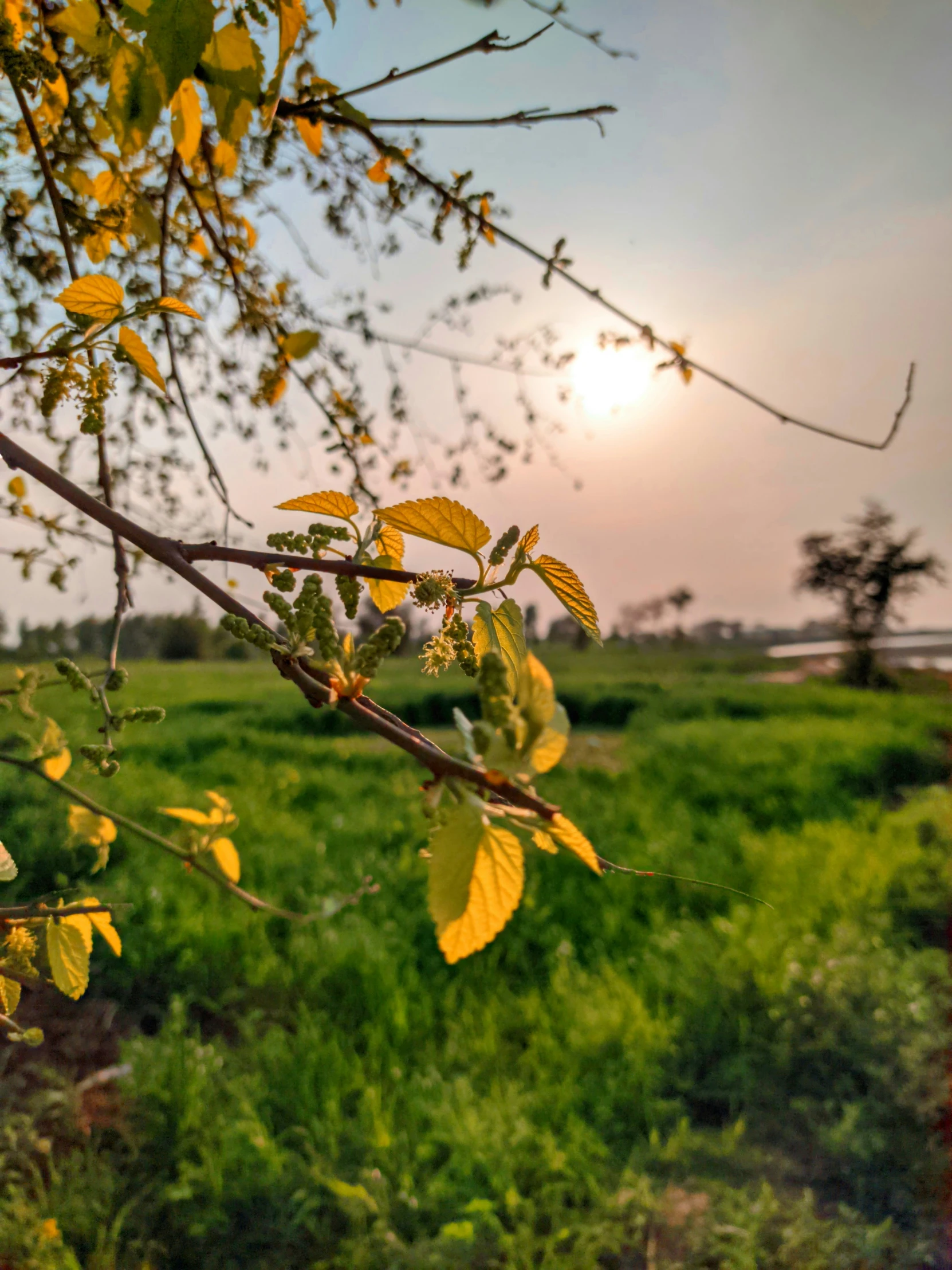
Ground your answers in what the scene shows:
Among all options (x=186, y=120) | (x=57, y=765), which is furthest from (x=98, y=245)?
(x=57, y=765)

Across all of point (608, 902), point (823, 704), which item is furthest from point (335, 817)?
point (823, 704)

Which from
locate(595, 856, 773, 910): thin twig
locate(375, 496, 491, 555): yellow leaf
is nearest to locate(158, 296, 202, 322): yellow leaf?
locate(375, 496, 491, 555): yellow leaf

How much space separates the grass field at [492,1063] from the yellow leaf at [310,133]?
122cm

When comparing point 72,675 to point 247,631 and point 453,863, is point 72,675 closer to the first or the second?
point 247,631

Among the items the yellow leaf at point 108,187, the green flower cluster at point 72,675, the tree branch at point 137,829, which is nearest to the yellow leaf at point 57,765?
the tree branch at point 137,829

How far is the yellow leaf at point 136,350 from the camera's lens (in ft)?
2.04

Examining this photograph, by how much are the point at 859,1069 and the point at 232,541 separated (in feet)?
9.23

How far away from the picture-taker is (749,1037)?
3029 mm

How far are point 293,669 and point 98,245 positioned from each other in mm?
971

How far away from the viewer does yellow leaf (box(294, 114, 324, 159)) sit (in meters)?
1.17

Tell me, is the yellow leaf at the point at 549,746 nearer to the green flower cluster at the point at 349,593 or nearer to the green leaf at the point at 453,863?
the green leaf at the point at 453,863

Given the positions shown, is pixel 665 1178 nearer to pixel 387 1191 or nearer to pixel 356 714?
pixel 387 1191

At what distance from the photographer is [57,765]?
52.3 inches

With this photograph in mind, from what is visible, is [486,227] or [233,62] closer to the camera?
[233,62]
